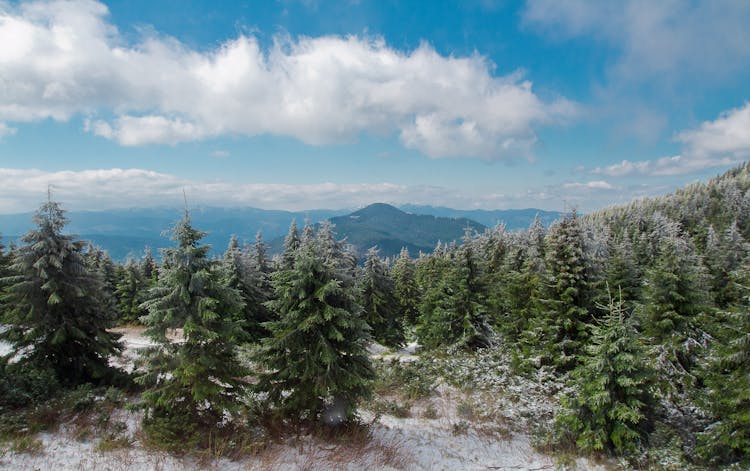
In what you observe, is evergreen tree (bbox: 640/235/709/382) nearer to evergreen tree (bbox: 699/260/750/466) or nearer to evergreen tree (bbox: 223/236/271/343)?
evergreen tree (bbox: 699/260/750/466)

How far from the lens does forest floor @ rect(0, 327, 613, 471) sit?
27.3ft

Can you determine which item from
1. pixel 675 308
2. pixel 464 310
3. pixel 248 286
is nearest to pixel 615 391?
pixel 675 308

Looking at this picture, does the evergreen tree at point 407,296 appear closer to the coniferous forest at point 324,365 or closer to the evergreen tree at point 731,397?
the coniferous forest at point 324,365

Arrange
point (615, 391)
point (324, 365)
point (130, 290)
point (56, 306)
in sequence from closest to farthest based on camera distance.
A: point (324, 365)
point (615, 391)
point (56, 306)
point (130, 290)

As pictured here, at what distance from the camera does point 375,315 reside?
28609 millimetres

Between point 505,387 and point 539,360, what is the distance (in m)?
2.73

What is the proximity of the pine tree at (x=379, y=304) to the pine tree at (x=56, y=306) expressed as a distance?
18237 mm

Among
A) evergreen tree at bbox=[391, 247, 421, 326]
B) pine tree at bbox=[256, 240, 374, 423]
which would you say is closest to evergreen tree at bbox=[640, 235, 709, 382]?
pine tree at bbox=[256, 240, 374, 423]

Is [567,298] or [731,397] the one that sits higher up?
[567,298]

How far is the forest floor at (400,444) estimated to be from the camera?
8.34 meters

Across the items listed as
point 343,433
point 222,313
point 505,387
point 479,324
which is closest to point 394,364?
point 505,387

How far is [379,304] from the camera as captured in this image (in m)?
29.6

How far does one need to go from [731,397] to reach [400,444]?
10.8 meters

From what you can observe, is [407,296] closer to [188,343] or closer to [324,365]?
[324,365]
